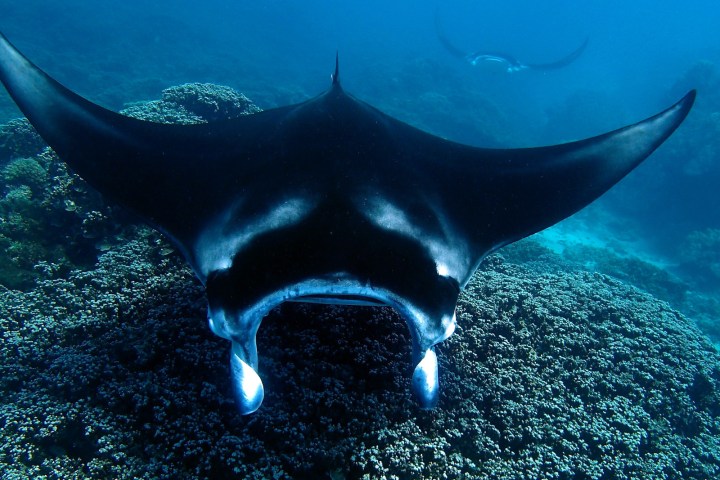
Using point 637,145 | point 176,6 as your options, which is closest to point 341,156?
point 637,145

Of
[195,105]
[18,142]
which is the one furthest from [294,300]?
[18,142]

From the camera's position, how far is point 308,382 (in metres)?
3.09

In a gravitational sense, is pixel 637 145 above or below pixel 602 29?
below

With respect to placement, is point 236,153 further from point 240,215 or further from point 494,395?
point 494,395

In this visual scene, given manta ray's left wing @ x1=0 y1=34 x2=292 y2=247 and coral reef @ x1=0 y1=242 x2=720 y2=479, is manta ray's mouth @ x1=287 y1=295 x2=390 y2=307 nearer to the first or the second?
manta ray's left wing @ x1=0 y1=34 x2=292 y2=247

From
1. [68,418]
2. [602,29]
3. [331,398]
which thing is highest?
[602,29]

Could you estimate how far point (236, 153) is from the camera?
Result: 2727 millimetres

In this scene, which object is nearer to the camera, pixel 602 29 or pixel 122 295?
pixel 122 295

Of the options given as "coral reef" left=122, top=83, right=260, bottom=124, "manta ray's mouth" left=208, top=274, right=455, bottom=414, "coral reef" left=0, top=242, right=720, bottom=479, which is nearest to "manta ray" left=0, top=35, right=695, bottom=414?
"manta ray's mouth" left=208, top=274, right=455, bottom=414

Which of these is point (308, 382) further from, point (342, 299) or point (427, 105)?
point (427, 105)

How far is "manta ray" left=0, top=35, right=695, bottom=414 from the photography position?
5.83 ft

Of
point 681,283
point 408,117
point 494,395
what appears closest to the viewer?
point 494,395

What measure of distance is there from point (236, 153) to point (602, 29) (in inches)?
3426

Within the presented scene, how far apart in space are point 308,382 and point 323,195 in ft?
5.67
